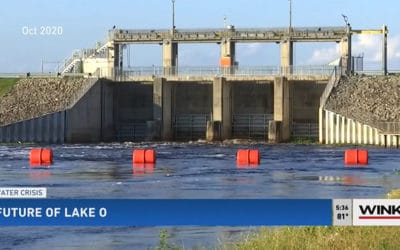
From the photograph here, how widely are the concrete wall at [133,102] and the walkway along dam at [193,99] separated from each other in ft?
0.36

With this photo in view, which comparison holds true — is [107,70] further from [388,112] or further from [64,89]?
[388,112]

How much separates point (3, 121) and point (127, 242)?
72032 mm

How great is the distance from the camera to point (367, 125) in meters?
80.4

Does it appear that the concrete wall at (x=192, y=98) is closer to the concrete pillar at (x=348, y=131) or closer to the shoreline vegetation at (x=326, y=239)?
the concrete pillar at (x=348, y=131)

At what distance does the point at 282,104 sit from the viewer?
88875mm

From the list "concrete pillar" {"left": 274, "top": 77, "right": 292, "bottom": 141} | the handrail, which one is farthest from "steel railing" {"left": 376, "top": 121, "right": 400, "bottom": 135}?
"concrete pillar" {"left": 274, "top": 77, "right": 292, "bottom": 141}

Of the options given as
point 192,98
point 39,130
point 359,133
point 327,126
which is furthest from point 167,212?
point 192,98

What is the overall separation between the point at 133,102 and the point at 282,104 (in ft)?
61.5

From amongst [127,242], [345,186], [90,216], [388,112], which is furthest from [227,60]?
[90,216]

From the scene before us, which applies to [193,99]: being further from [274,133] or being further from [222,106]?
[274,133]

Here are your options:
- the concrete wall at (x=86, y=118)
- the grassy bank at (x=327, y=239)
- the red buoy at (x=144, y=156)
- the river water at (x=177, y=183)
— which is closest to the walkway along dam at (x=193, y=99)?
the concrete wall at (x=86, y=118)

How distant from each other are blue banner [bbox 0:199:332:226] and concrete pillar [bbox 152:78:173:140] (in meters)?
78.8

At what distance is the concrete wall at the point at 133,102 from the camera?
98.3 metres

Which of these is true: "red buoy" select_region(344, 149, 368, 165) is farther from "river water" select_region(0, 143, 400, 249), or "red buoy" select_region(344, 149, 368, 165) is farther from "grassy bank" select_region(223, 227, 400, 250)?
"grassy bank" select_region(223, 227, 400, 250)
